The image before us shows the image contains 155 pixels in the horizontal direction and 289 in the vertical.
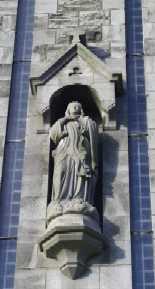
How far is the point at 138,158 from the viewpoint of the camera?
466 inches

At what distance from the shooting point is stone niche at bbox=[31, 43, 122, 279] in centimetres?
1037

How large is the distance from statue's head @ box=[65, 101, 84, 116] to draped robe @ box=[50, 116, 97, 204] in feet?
0.41

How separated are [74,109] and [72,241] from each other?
7.59ft

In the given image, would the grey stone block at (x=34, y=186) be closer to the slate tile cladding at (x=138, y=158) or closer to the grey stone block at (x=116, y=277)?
the slate tile cladding at (x=138, y=158)

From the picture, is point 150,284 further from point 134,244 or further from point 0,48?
point 0,48

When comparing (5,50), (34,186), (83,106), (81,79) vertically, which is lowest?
(34,186)

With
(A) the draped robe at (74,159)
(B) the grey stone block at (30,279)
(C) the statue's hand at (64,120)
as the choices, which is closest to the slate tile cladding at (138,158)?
(A) the draped robe at (74,159)

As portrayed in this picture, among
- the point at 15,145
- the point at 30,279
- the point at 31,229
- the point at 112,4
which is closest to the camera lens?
the point at 30,279

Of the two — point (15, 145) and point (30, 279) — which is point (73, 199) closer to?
point (30, 279)

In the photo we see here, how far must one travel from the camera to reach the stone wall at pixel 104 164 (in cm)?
1045

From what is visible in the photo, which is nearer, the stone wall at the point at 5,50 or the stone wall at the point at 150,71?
the stone wall at the point at 150,71

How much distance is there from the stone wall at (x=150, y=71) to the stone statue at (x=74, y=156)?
997mm

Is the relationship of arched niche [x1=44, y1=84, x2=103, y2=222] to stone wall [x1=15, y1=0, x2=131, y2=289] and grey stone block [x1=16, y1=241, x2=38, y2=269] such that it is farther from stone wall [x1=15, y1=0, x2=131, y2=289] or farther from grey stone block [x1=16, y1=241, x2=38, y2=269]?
grey stone block [x1=16, y1=241, x2=38, y2=269]

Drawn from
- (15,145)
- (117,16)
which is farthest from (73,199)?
(117,16)
